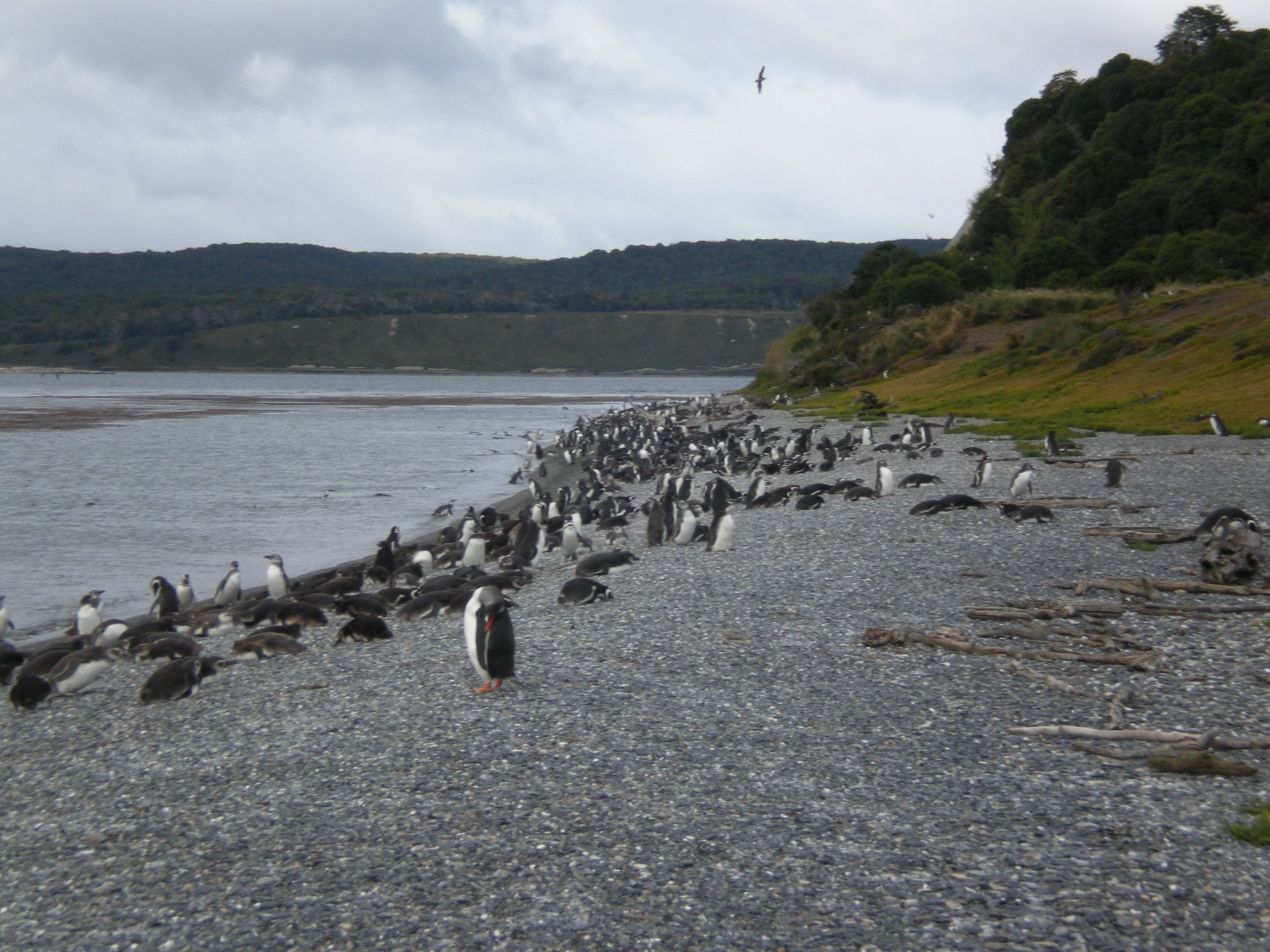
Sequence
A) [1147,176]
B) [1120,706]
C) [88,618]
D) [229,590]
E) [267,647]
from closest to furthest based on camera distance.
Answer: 1. [1120,706]
2. [267,647]
3. [88,618]
4. [229,590]
5. [1147,176]

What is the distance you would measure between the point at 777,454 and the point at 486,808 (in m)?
23.7

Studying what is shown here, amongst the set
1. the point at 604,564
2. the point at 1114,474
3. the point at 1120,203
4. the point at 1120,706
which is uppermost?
the point at 1120,203

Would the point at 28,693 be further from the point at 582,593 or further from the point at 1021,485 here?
the point at 1021,485

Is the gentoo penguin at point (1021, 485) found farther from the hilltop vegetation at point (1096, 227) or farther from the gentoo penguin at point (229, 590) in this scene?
the hilltop vegetation at point (1096, 227)

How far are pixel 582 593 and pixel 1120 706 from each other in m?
5.75

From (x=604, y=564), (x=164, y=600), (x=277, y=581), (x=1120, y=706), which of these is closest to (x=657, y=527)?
(x=604, y=564)

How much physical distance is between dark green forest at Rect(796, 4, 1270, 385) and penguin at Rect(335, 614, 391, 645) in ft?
105

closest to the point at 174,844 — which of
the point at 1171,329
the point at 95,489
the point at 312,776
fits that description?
the point at 312,776

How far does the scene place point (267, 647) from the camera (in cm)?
1032

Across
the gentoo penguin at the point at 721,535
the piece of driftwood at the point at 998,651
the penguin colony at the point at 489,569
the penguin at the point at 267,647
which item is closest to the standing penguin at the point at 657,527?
the penguin colony at the point at 489,569

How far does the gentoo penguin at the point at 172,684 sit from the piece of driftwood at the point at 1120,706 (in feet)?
23.1

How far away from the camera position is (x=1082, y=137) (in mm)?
64250

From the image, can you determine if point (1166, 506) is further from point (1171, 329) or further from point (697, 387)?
point (697, 387)

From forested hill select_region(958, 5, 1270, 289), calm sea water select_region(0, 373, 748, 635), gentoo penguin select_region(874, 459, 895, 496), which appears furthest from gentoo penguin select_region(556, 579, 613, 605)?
forested hill select_region(958, 5, 1270, 289)
